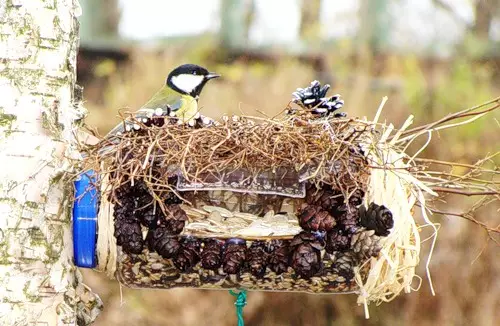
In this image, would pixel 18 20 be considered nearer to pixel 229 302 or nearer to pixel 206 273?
pixel 206 273

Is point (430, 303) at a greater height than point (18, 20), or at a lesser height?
lesser

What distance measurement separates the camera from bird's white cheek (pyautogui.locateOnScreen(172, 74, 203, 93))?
2779 mm

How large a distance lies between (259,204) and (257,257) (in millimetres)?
135

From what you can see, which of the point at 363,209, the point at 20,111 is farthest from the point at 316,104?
the point at 20,111

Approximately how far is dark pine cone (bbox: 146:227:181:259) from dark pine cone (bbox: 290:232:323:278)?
9.7 inches

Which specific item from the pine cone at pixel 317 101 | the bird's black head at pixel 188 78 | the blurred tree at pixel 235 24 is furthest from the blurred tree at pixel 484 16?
the pine cone at pixel 317 101

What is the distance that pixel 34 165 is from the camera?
1837mm

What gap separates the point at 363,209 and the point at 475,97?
3.22 m

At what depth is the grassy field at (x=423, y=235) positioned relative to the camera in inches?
163

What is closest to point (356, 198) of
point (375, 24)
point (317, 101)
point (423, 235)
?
point (317, 101)

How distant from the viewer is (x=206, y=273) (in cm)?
193

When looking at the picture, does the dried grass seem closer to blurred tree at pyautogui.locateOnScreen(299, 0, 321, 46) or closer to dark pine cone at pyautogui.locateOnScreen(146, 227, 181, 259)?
dark pine cone at pyautogui.locateOnScreen(146, 227, 181, 259)

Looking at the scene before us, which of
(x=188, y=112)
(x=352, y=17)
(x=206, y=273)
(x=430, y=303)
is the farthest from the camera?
(x=352, y=17)

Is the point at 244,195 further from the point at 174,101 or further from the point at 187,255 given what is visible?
the point at 174,101
